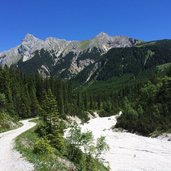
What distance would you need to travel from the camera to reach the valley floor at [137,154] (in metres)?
48.2

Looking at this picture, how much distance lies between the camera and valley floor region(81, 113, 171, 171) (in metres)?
48.2

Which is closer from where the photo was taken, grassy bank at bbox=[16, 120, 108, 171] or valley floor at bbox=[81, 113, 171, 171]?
grassy bank at bbox=[16, 120, 108, 171]

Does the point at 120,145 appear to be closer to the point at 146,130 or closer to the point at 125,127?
the point at 146,130

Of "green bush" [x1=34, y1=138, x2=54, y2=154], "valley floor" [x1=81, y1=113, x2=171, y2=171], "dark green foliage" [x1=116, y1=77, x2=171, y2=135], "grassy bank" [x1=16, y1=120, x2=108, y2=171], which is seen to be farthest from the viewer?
"dark green foliage" [x1=116, y1=77, x2=171, y2=135]

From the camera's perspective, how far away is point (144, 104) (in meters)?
114

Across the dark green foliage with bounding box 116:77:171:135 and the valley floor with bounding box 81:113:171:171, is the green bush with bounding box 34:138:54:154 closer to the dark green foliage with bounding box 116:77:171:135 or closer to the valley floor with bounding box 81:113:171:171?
the valley floor with bounding box 81:113:171:171

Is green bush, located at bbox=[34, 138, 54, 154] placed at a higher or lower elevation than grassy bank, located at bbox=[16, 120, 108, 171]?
higher

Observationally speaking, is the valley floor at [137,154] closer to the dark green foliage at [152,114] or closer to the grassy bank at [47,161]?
the dark green foliage at [152,114]

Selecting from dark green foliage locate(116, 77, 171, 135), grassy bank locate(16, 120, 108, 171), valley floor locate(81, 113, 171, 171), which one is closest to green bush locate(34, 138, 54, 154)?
grassy bank locate(16, 120, 108, 171)

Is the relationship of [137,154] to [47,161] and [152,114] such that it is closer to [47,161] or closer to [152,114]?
[47,161]

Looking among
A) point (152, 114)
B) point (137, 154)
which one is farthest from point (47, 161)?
point (152, 114)

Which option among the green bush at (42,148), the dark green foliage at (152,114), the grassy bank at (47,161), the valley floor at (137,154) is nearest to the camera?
the grassy bank at (47,161)

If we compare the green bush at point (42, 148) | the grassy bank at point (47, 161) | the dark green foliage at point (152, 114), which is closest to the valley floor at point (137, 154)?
the dark green foliage at point (152, 114)

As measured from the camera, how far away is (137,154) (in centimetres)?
5888
